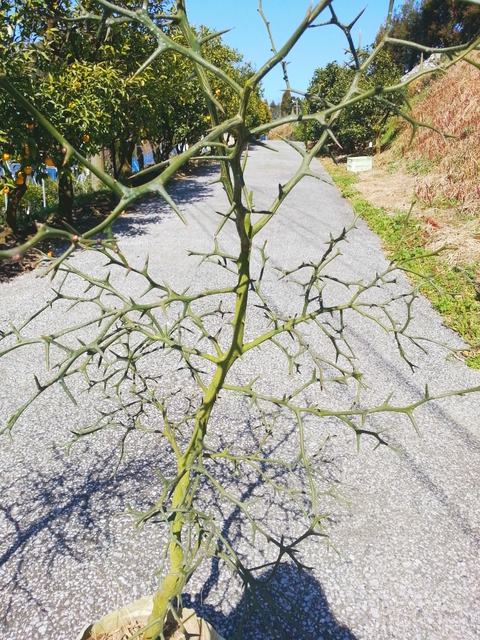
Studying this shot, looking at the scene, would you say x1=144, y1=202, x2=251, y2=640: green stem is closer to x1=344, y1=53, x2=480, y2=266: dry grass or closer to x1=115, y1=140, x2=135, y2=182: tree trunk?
x1=344, y1=53, x2=480, y2=266: dry grass

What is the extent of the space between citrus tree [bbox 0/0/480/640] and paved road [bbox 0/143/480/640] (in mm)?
134

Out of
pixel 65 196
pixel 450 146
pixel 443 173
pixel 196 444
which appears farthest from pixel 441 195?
pixel 196 444

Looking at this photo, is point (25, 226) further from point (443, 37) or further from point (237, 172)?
point (443, 37)

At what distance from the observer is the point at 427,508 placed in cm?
253

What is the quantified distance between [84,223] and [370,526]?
22.0 feet

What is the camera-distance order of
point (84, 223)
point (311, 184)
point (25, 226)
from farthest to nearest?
point (311, 184) → point (84, 223) → point (25, 226)

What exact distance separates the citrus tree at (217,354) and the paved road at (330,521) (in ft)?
0.44

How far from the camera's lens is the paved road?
1.96 metres

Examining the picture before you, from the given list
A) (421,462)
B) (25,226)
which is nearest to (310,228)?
(25,226)

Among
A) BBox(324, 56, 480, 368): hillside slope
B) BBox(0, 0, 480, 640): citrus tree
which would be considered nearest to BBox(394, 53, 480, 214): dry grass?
BBox(324, 56, 480, 368): hillside slope

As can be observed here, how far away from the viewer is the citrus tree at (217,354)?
76 centimetres

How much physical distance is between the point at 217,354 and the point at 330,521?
3.44 feet

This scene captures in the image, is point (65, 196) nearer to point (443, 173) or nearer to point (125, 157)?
point (125, 157)

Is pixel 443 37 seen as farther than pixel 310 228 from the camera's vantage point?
Yes
